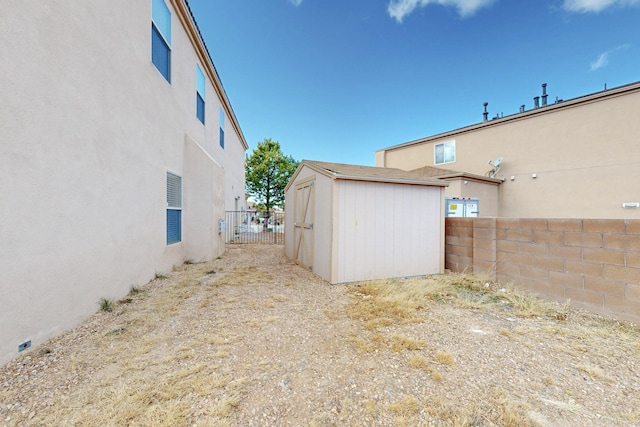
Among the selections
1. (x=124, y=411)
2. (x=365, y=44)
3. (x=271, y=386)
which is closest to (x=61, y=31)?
(x=124, y=411)

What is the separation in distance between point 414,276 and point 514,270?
1.91 meters

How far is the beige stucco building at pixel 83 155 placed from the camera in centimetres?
227

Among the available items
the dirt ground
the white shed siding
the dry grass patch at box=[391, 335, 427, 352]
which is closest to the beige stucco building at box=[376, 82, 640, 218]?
the white shed siding

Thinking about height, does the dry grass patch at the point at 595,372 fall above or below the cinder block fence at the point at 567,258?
below

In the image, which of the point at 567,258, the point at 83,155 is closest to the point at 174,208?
the point at 83,155

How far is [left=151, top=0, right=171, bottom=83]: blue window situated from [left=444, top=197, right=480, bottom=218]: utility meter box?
31.3ft

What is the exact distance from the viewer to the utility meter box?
9117 mm

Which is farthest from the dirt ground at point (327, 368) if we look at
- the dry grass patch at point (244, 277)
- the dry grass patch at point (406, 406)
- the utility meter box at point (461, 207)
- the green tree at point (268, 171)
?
A: the green tree at point (268, 171)

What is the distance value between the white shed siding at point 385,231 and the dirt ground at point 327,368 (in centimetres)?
135

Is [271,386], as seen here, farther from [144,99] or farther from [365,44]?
[365,44]

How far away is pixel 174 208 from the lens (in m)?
5.89

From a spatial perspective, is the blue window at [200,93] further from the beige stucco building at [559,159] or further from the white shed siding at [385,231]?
the beige stucco building at [559,159]

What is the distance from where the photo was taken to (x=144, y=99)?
14.8 ft

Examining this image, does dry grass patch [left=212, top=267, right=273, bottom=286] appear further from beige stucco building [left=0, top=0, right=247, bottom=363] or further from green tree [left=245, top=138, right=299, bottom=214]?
green tree [left=245, top=138, right=299, bottom=214]
